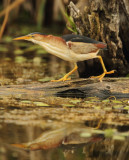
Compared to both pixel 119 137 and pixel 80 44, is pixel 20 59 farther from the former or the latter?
pixel 119 137

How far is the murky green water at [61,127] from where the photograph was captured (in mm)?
3277

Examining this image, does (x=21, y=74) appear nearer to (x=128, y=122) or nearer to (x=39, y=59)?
(x=39, y=59)

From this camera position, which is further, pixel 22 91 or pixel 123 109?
pixel 22 91

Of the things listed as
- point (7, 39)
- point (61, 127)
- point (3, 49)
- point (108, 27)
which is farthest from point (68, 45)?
point (7, 39)

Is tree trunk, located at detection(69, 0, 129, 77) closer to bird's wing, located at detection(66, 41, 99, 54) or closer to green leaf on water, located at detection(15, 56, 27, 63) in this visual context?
bird's wing, located at detection(66, 41, 99, 54)

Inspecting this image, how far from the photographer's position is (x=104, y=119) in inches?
168

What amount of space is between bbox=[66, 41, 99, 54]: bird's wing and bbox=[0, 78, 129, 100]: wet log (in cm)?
43

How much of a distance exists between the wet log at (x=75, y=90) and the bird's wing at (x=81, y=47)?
433 mm

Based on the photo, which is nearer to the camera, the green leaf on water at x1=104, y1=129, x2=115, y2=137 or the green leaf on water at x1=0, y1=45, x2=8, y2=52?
the green leaf on water at x1=104, y1=129, x2=115, y2=137

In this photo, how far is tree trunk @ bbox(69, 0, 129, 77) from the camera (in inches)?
226

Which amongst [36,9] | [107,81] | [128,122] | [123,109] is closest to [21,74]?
[107,81]

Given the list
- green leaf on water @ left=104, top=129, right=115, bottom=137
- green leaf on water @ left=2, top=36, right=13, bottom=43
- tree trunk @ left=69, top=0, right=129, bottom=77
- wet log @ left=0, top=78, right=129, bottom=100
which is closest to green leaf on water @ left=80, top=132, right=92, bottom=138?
green leaf on water @ left=104, top=129, right=115, bottom=137

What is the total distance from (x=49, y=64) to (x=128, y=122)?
15.0ft

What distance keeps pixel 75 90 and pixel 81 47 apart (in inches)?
21.5
